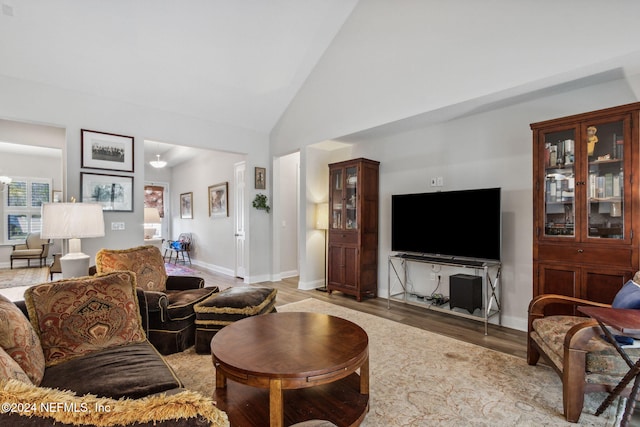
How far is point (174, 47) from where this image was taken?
4.06m

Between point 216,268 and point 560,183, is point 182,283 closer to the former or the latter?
point 560,183

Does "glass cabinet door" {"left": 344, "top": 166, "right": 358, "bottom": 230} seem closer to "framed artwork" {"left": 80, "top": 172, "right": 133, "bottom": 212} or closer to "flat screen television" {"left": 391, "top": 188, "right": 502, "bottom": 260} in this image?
"flat screen television" {"left": 391, "top": 188, "right": 502, "bottom": 260}

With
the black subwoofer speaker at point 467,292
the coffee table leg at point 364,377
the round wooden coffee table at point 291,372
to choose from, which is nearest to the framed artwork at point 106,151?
the round wooden coffee table at point 291,372

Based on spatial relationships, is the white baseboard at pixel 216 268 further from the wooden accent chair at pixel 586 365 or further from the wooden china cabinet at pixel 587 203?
the wooden accent chair at pixel 586 365

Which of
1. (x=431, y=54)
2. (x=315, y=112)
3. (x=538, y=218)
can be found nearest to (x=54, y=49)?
(x=315, y=112)

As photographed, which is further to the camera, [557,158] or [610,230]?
[557,158]

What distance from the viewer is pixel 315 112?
511 centimetres

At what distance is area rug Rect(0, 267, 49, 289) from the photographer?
18.3 feet

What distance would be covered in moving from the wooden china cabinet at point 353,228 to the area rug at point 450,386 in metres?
1.58

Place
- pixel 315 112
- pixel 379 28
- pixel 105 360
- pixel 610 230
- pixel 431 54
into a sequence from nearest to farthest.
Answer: pixel 105 360 → pixel 610 230 → pixel 431 54 → pixel 379 28 → pixel 315 112

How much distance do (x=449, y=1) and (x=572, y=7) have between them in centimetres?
113

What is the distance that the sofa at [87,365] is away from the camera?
2.19ft

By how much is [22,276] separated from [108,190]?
3.86 m

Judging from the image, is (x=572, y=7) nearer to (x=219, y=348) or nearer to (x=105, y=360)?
(x=219, y=348)
